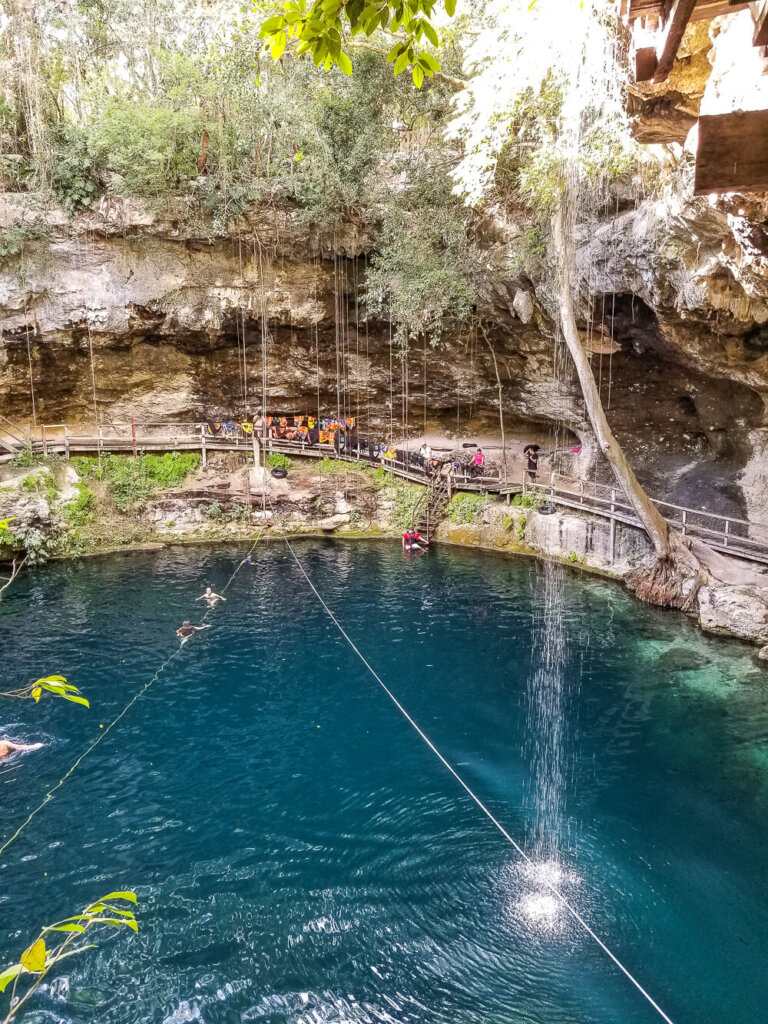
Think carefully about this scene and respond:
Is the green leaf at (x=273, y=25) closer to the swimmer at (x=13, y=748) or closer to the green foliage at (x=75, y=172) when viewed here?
the swimmer at (x=13, y=748)

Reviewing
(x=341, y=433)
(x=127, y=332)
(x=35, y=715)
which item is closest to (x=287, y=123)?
(x=127, y=332)

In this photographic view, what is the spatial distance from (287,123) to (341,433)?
353 inches

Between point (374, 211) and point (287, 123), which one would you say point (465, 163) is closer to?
point (374, 211)

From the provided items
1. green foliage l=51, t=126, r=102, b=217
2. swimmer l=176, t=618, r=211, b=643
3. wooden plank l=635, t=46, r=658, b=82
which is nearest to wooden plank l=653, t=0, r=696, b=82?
wooden plank l=635, t=46, r=658, b=82

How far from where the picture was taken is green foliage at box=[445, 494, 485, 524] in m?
18.5

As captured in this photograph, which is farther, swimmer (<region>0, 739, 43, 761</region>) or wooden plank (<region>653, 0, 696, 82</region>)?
swimmer (<region>0, 739, 43, 761</region>)

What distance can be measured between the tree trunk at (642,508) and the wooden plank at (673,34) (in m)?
9.06

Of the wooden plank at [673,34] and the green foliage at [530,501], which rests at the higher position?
the wooden plank at [673,34]

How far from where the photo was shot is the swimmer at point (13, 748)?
30.7 ft

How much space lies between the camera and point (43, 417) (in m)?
21.2

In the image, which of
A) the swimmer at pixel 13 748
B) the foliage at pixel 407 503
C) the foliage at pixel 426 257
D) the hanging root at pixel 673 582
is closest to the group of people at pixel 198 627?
the swimmer at pixel 13 748

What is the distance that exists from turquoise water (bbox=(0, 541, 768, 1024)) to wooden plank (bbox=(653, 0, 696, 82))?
7.15m

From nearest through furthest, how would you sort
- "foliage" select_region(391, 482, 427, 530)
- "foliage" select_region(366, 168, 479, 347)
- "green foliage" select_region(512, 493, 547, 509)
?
"foliage" select_region(366, 168, 479, 347) → "green foliage" select_region(512, 493, 547, 509) → "foliage" select_region(391, 482, 427, 530)

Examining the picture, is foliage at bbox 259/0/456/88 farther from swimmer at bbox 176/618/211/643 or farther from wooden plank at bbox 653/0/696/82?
swimmer at bbox 176/618/211/643
